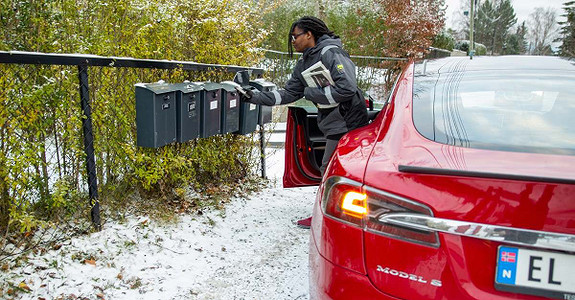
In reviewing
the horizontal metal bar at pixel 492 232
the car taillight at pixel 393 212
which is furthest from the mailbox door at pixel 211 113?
the horizontal metal bar at pixel 492 232

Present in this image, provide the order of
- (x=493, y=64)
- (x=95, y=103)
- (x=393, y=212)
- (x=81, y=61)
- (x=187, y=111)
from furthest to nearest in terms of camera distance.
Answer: (x=187, y=111), (x=95, y=103), (x=81, y=61), (x=493, y=64), (x=393, y=212)

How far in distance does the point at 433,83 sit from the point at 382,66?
1635cm

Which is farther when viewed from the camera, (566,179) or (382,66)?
(382,66)

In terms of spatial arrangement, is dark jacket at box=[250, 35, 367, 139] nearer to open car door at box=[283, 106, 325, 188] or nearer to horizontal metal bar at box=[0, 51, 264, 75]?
open car door at box=[283, 106, 325, 188]

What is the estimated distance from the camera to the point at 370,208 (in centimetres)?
178

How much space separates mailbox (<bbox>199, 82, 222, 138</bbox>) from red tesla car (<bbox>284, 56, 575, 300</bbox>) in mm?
2468

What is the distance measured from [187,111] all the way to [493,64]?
257cm

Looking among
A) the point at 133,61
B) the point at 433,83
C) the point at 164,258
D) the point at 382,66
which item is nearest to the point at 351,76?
the point at 433,83

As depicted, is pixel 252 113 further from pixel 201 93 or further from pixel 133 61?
pixel 133 61

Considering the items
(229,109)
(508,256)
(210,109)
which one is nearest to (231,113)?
(229,109)

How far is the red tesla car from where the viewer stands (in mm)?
1543

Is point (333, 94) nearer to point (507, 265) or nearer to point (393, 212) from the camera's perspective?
point (393, 212)

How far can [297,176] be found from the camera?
4.75 m

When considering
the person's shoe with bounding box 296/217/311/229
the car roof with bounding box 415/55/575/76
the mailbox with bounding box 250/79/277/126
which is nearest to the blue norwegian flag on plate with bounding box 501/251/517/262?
the car roof with bounding box 415/55/575/76
